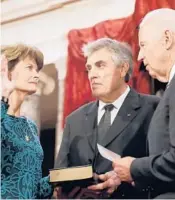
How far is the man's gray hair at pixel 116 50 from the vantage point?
3.47 metres

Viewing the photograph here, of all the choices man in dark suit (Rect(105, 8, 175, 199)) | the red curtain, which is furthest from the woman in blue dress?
man in dark suit (Rect(105, 8, 175, 199))

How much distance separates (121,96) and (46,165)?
740 millimetres

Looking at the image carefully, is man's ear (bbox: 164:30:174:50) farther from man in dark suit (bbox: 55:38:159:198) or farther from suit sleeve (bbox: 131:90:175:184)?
suit sleeve (bbox: 131:90:175:184)

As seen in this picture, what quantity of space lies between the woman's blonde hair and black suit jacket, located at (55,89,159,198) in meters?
0.55

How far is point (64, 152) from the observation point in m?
3.53

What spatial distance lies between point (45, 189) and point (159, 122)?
1084 millimetres

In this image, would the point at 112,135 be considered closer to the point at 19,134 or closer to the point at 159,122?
the point at 159,122

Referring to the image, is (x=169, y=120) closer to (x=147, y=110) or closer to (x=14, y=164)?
(x=147, y=110)

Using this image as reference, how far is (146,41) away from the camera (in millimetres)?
3367

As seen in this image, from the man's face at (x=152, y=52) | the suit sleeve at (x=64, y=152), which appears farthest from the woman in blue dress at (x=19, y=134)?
the man's face at (x=152, y=52)

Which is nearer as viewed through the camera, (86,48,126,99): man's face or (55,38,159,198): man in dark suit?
(55,38,159,198): man in dark suit

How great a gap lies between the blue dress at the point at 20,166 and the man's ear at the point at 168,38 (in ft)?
3.87

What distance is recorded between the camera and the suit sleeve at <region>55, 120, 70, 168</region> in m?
3.50

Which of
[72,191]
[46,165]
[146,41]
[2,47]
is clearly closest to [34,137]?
[46,165]
